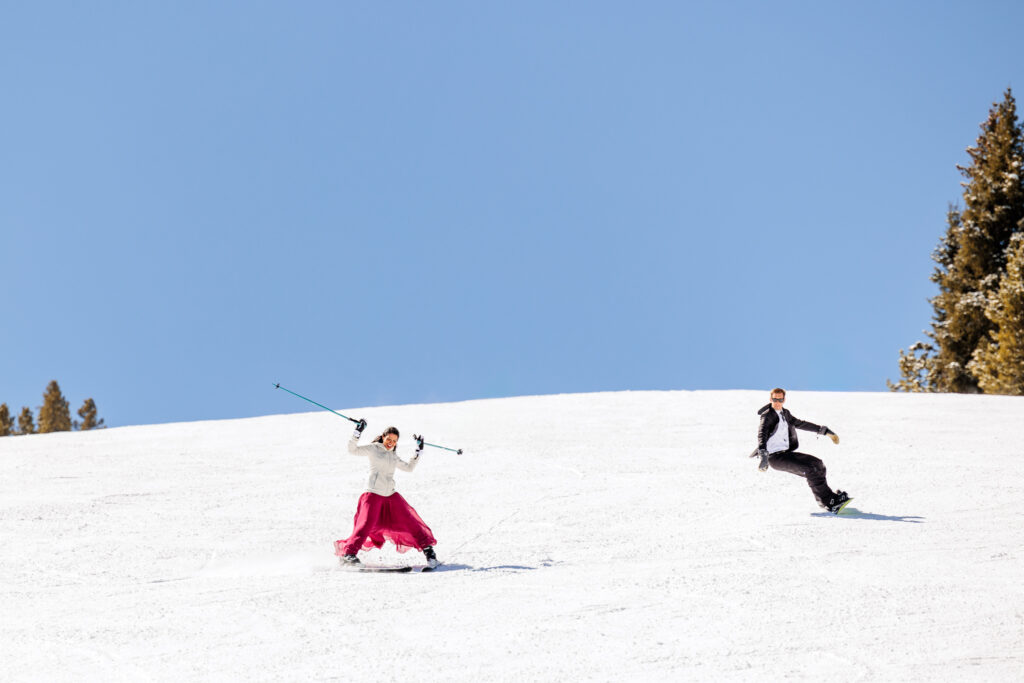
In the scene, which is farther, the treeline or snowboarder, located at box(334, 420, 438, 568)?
the treeline

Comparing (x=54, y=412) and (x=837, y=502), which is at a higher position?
(x=54, y=412)

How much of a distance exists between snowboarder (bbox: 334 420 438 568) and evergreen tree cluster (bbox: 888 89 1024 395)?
3060 centimetres

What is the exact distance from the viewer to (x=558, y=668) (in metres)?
6.53

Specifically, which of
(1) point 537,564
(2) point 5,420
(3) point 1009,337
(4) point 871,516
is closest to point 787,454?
(4) point 871,516

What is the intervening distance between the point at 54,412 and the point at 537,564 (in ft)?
148

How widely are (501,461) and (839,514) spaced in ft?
18.6

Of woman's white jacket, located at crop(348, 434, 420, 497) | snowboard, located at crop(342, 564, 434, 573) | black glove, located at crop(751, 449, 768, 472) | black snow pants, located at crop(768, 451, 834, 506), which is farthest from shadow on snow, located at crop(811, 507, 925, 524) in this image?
woman's white jacket, located at crop(348, 434, 420, 497)

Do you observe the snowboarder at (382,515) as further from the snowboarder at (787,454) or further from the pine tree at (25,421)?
the pine tree at (25,421)

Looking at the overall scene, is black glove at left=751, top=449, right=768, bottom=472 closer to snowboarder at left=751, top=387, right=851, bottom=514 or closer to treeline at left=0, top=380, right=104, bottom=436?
snowboarder at left=751, top=387, right=851, bottom=514

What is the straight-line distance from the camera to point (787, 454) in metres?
11.4

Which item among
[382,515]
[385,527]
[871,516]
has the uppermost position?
[871,516]

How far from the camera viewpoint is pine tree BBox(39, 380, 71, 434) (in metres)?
47.5

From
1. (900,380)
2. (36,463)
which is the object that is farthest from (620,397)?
(900,380)

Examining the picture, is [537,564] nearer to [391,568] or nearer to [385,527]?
[391,568]
